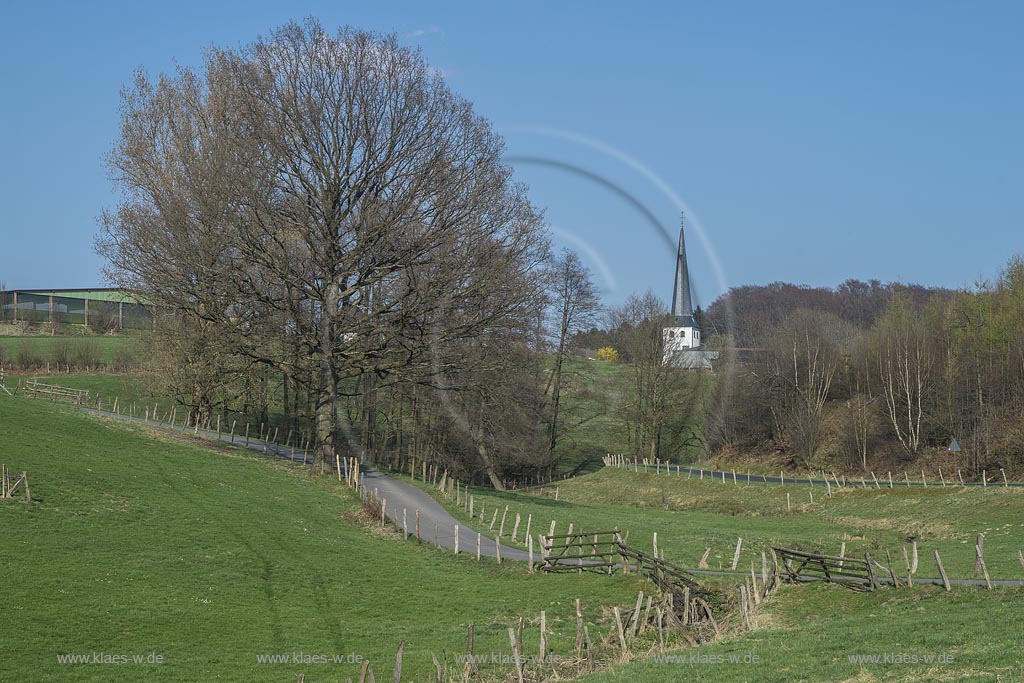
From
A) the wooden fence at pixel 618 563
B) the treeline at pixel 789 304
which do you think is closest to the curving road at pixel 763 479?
the treeline at pixel 789 304

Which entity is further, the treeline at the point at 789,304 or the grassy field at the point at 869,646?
the treeline at the point at 789,304

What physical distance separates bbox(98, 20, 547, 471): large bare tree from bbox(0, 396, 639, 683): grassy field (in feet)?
31.4

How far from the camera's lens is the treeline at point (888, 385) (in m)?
71.6

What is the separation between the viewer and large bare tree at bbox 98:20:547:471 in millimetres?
47594

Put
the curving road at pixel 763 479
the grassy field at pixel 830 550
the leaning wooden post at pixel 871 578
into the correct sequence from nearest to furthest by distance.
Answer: the grassy field at pixel 830 550 → the leaning wooden post at pixel 871 578 → the curving road at pixel 763 479

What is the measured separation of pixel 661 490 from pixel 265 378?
2901 cm

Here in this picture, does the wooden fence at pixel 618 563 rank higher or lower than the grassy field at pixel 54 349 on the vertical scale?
lower

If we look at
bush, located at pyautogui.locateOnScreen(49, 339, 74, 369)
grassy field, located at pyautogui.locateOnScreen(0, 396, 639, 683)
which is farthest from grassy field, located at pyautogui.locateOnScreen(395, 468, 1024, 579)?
bush, located at pyautogui.locateOnScreen(49, 339, 74, 369)

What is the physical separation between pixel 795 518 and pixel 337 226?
99.2ft
